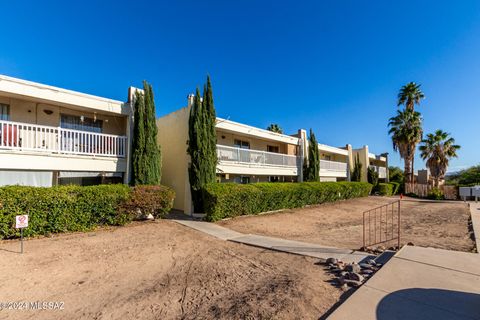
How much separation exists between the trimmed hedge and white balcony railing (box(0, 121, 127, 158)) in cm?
234

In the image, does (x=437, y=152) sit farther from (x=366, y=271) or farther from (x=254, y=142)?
(x=366, y=271)

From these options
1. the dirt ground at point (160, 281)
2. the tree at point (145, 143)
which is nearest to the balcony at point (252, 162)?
the tree at point (145, 143)

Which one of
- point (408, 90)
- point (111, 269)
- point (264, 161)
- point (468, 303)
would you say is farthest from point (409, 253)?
point (408, 90)

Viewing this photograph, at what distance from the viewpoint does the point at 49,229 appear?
8.46 m

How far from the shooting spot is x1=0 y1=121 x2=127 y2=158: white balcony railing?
931 cm

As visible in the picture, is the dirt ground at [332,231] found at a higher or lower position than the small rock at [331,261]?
lower

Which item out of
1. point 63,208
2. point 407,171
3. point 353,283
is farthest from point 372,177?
point 63,208

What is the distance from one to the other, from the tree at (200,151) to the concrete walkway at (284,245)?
7.89 ft

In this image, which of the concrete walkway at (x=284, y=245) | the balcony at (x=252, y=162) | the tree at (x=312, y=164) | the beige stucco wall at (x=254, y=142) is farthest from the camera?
the tree at (x=312, y=164)

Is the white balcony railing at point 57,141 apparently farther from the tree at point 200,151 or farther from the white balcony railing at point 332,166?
the white balcony railing at point 332,166

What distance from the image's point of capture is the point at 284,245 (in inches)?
301

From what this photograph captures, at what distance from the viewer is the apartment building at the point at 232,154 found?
1455 centimetres

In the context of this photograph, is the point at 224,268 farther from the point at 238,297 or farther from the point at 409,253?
the point at 409,253

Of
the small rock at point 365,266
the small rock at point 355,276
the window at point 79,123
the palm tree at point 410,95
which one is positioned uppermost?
the palm tree at point 410,95
